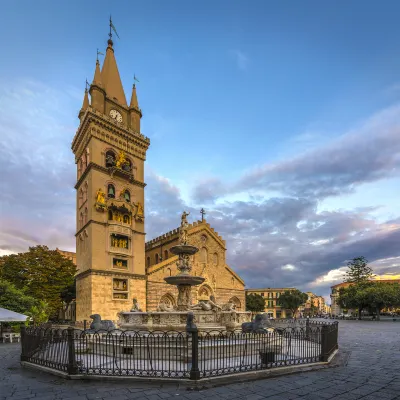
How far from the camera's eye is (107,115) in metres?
36.1

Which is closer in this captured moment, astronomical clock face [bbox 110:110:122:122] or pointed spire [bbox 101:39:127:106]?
astronomical clock face [bbox 110:110:122:122]

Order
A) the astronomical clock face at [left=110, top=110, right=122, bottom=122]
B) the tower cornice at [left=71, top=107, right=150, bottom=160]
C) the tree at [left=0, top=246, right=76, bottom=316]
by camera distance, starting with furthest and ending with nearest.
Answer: the astronomical clock face at [left=110, top=110, right=122, bottom=122]
the tower cornice at [left=71, top=107, right=150, bottom=160]
the tree at [left=0, top=246, right=76, bottom=316]

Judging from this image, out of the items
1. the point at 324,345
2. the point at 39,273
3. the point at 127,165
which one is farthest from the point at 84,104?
the point at 324,345

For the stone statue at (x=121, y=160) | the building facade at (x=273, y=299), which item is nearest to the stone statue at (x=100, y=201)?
the stone statue at (x=121, y=160)

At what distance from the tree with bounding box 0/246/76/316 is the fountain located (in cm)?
2281

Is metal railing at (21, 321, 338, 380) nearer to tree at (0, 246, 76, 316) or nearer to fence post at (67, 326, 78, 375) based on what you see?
fence post at (67, 326, 78, 375)

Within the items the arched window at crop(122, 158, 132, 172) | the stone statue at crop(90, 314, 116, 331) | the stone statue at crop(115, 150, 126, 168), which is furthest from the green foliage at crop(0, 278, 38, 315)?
the arched window at crop(122, 158, 132, 172)

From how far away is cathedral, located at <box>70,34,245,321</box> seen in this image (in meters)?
31.8

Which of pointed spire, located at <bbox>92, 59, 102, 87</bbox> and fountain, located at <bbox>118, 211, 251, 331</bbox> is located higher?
pointed spire, located at <bbox>92, 59, 102, 87</bbox>

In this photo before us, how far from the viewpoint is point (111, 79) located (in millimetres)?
39688

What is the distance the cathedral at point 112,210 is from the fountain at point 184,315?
17.1 m

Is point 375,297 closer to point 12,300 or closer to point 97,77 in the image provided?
point 12,300

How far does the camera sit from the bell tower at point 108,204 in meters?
31.7

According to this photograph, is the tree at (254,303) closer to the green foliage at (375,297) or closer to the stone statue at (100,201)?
the green foliage at (375,297)
